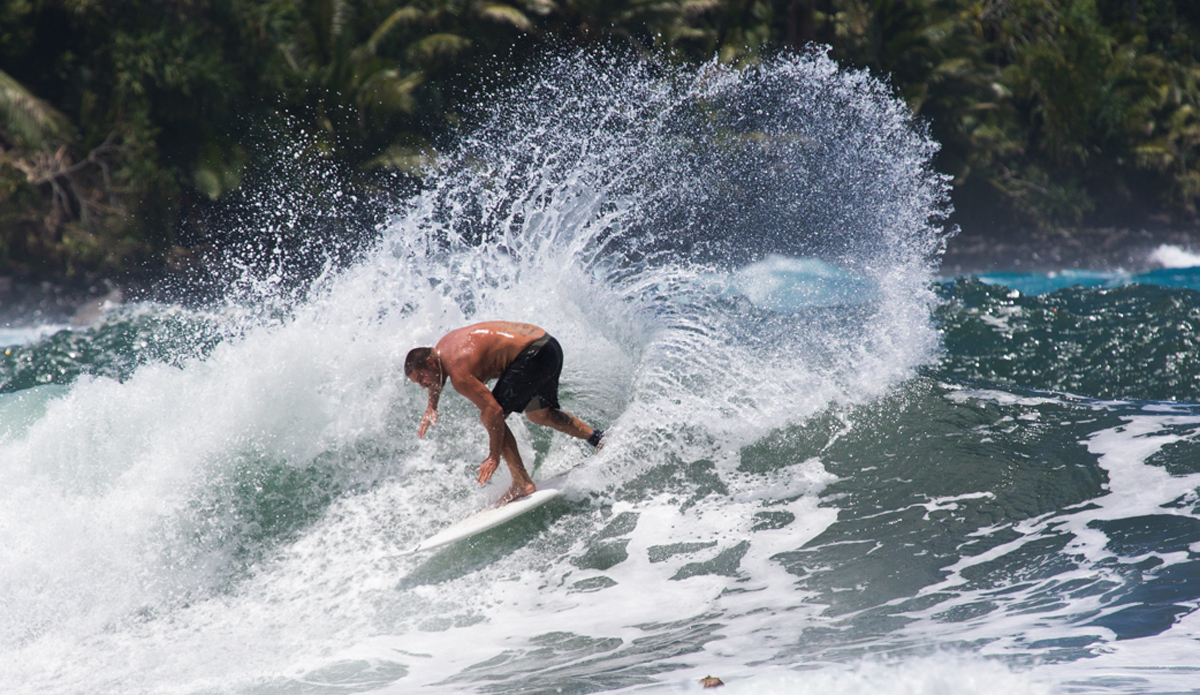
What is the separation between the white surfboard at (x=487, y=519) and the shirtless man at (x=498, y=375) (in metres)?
0.09

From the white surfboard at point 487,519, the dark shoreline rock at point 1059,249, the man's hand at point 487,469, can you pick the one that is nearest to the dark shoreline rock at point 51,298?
the white surfboard at point 487,519

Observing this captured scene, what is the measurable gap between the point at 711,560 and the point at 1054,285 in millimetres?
24511

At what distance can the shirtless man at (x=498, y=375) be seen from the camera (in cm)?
492

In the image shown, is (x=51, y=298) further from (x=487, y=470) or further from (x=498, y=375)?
(x=487, y=470)

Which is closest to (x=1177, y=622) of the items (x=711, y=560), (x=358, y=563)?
(x=711, y=560)

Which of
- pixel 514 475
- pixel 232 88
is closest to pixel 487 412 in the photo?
pixel 514 475

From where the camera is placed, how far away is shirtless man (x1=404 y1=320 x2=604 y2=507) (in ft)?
16.1

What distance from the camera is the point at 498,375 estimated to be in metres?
5.23

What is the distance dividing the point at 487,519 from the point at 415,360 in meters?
0.99

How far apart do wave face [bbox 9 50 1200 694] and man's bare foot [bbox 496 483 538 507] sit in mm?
154

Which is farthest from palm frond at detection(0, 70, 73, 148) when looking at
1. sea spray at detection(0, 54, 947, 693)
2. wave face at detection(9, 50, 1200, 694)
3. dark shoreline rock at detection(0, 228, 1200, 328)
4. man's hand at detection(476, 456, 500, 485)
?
dark shoreline rock at detection(0, 228, 1200, 328)

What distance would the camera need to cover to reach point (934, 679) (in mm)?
2834

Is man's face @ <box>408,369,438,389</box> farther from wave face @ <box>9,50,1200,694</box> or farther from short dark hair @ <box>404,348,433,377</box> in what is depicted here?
wave face @ <box>9,50,1200,694</box>

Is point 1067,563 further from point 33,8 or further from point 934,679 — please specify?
point 33,8
